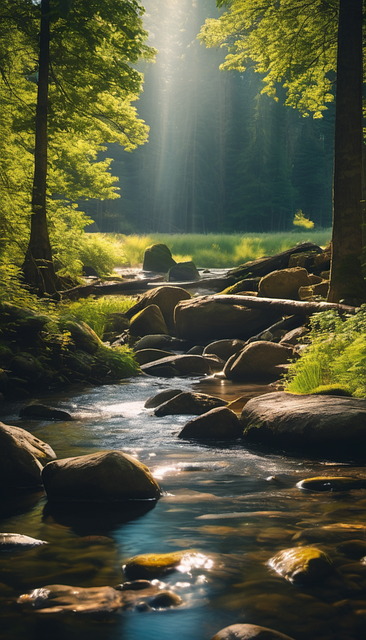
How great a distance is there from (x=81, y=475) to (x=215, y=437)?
216 cm

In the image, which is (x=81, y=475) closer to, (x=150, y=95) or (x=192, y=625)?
(x=192, y=625)

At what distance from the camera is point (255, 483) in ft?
16.6

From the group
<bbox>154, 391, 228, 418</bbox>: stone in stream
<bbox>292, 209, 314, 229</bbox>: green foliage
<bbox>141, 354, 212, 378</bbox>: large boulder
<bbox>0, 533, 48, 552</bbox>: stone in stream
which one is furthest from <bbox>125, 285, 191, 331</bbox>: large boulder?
<bbox>292, 209, 314, 229</bbox>: green foliage

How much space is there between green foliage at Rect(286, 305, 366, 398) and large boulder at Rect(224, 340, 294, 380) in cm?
167

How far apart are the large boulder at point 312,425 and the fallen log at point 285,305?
13.0 ft

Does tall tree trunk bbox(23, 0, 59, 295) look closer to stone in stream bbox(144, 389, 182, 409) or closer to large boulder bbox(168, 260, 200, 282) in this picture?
stone in stream bbox(144, 389, 182, 409)

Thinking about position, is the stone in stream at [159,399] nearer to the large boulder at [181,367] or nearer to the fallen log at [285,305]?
the large boulder at [181,367]

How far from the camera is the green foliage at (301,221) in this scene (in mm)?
57344

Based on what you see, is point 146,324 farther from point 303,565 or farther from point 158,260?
point 158,260

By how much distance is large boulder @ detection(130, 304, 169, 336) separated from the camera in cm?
1421

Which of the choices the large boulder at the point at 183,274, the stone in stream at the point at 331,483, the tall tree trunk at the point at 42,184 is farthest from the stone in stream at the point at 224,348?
the large boulder at the point at 183,274

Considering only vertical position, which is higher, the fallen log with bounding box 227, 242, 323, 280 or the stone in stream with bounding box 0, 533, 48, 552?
the fallen log with bounding box 227, 242, 323, 280

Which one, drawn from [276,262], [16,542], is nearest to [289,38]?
[276,262]

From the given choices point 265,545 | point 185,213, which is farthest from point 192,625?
point 185,213
